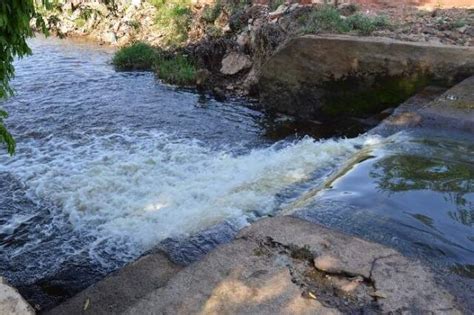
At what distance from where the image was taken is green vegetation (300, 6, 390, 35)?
866 centimetres

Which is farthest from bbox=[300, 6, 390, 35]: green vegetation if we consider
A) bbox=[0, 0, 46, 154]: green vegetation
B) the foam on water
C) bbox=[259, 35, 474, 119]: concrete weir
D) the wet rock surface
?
bbox=[0, 0, 46, 154]: green vegetation

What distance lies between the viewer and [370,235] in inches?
131

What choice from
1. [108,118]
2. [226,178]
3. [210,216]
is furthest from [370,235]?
[108,118]

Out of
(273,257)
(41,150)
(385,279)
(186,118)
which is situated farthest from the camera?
(186,118)

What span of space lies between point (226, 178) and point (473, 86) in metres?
3.43

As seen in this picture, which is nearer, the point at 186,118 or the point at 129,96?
the point at 186,118

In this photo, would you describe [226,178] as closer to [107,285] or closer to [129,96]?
[107,285]

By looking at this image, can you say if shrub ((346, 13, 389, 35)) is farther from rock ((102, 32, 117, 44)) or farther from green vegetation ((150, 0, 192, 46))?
rock ((102, 32, 117, 44))

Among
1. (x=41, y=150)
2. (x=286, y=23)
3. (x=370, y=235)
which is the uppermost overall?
(x=286, y=23)

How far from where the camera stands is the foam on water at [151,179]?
183 inches

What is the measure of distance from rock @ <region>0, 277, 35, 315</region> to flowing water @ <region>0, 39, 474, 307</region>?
1.12 meters

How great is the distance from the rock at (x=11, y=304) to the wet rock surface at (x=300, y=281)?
1.99 ft

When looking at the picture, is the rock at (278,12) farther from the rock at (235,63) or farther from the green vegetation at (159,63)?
the green vegetation at (159,63)

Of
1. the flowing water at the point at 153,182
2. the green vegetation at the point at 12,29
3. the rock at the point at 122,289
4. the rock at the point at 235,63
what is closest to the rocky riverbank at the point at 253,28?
the rock at the point at 235,63
